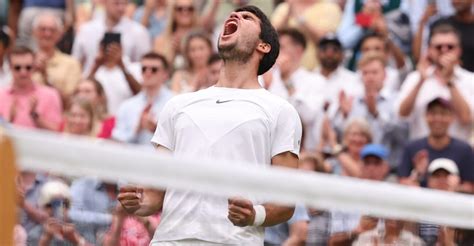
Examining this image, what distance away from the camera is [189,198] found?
228 inches

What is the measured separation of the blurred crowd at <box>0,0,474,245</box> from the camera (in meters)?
11.1

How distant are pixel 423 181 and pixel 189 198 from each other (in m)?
5.12

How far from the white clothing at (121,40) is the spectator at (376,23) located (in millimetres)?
1935

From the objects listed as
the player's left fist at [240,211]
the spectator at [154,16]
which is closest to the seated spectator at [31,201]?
the player's left fist at [240,211]

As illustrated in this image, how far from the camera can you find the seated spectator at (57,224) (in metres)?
5.13

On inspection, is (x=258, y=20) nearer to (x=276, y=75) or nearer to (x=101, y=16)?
(x=276, y=75)

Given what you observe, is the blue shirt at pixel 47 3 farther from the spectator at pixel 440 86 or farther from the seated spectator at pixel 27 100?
the spectator at pixel 440 86

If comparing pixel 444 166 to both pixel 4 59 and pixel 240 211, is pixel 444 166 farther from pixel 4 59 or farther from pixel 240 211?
pixel 240 211

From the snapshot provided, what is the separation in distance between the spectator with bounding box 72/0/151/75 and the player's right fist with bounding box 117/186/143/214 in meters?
7.62

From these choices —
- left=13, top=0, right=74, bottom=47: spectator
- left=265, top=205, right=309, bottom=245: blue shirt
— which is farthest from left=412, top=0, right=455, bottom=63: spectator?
left=265, top=205, right=309, bottom=245: blue shirt

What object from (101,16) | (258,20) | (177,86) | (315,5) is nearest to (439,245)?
Answer: (258,20)

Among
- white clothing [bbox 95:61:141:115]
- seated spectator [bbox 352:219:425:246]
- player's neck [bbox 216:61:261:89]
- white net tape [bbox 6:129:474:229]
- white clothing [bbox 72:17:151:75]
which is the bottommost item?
seated spectator [bbox 352:219:425:246]

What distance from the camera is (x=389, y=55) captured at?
12492 millimetres

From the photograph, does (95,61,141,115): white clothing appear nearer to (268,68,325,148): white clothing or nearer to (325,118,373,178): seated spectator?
(268,68,325,148): white clothing
